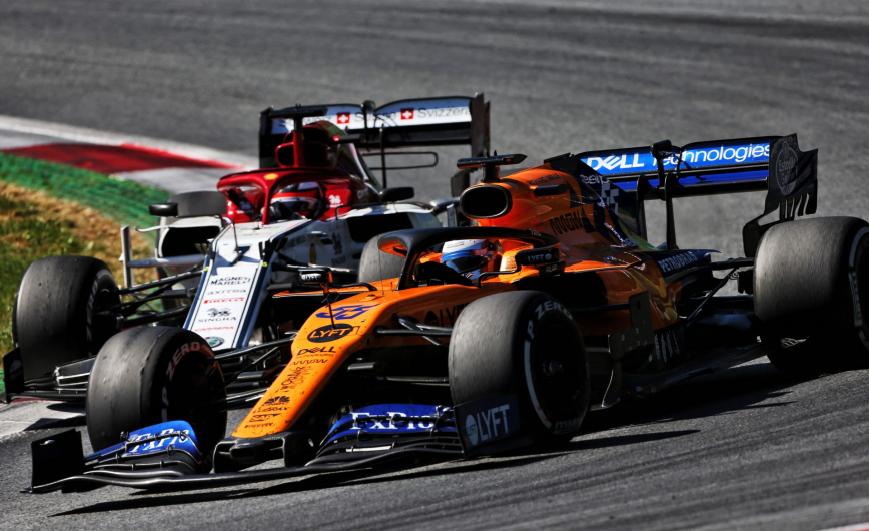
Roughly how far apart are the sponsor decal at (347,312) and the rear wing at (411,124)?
630cm

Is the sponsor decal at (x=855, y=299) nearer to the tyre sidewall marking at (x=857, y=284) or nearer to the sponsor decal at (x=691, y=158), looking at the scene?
the tyre sidewall marking at (x=857, y=284)

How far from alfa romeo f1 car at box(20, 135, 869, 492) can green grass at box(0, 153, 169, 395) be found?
613cm

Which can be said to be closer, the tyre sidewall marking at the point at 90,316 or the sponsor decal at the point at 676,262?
the sponsor decal at the point at 676,262

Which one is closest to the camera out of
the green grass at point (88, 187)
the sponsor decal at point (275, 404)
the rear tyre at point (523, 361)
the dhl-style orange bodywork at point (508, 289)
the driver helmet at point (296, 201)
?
the rear tyre at point (523, 361)

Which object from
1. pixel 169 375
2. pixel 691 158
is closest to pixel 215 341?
pixel 169 375

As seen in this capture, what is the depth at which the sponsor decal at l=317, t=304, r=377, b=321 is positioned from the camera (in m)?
6.35

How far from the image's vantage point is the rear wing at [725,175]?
8703 mm

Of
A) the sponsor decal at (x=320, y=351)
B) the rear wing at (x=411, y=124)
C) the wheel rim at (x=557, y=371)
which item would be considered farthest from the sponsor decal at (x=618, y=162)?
the sponsor decal at (x=320, y=351)

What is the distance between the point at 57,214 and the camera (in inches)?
590

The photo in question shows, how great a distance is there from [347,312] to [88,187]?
10.7 meters

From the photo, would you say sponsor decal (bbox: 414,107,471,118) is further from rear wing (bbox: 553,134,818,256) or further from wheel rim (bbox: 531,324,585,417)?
wheel rim (bbox: 531,324,585,417)

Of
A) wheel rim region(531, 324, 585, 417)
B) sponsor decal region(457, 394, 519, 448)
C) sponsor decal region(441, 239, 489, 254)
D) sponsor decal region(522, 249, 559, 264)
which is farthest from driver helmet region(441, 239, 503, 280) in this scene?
sponsor decal region(457, 394, 519, 448)

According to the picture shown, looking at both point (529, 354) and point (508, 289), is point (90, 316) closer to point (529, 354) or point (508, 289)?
point (508, 289)

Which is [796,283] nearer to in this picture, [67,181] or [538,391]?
[538,391]
